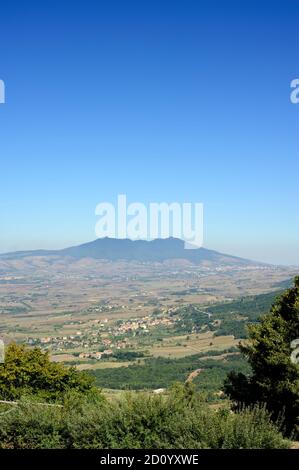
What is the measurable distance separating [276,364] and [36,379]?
7.63m

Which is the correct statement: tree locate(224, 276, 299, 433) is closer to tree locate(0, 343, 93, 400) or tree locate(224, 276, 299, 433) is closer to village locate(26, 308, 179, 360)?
tree locate(0, 343, 93, 400)

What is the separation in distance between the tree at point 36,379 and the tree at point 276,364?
16.2 ft

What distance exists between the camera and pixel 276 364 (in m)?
10.9

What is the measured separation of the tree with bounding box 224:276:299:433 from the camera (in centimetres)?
1070

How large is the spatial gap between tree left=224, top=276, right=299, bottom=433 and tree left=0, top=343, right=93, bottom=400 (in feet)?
16.2

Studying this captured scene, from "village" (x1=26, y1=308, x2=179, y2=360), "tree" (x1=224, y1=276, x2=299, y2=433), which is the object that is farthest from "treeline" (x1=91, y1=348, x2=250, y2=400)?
"tree" (x1=224, y1=276, x2=299, y2=433)

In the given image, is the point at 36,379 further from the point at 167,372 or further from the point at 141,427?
the point at 167,372

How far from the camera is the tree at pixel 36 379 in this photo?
1381 cm

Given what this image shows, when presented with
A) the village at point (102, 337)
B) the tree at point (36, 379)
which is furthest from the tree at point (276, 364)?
the village at point (102, 337)

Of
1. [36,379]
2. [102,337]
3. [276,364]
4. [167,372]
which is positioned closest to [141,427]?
[276,364]

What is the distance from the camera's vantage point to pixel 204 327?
83500 millimetres

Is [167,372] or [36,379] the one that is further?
[167,372]
